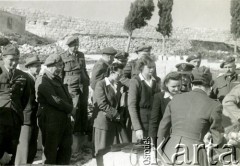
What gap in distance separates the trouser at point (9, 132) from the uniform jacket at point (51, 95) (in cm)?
42

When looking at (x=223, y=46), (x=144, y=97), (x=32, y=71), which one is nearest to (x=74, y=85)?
(x=32, y=71)

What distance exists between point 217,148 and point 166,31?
31.4 m

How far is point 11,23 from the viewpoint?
34719 millimetres

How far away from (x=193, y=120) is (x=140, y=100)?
147cm

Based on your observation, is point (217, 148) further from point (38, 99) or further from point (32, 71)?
point (32, 71)

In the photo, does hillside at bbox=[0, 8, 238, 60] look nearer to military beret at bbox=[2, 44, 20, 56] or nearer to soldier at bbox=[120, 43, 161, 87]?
soldier at bbox=[120, 43, 161, 87]

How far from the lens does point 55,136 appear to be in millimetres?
5145

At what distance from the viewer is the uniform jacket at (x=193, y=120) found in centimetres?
365

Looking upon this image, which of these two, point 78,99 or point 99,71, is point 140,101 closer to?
point 99,71

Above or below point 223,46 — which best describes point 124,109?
below

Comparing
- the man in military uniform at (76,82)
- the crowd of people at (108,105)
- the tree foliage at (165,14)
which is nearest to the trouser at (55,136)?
the crowd of people at (108,105)

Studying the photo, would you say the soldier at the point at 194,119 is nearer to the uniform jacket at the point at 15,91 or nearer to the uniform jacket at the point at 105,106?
the uniform jacket at the point at 105,106

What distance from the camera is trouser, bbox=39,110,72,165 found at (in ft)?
16.9

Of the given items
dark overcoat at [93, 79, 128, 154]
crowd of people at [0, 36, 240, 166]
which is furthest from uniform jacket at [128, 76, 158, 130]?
dark overcoat at [93, 79, 128, 154]
